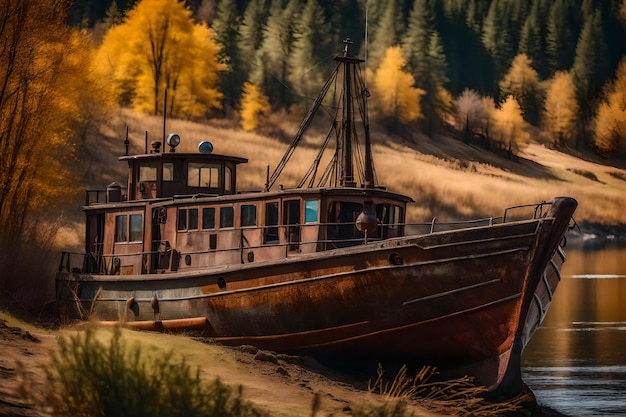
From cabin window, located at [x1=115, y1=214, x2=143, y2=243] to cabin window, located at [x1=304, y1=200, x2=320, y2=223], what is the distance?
4.94m

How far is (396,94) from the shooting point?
9194 centimetres

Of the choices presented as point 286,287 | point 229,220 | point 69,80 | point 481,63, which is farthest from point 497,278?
point 481,63

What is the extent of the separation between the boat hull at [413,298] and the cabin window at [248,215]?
3.94 feet

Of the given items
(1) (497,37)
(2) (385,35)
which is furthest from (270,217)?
(1) (497,37)

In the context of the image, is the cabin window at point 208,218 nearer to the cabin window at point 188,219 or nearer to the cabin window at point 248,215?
the cabin window at point 188,219

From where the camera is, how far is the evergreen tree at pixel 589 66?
112 meters

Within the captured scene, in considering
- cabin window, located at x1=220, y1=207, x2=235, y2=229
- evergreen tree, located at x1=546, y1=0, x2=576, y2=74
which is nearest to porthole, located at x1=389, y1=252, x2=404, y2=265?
cabin window, located at x1=220, y1=207, x2=235, y2=229

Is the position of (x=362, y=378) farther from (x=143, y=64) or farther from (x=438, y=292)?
(x=143, y=64)

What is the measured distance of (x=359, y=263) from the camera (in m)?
18.7

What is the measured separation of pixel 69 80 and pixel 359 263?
18.0 metres

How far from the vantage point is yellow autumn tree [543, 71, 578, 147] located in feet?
349

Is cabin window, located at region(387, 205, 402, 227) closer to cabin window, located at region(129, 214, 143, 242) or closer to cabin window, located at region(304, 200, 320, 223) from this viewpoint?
cabin window, located at region(304, 200, 320, 223)

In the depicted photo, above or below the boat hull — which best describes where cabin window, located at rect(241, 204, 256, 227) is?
above

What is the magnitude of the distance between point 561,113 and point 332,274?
9256 cm
